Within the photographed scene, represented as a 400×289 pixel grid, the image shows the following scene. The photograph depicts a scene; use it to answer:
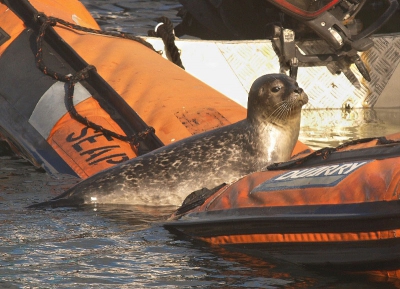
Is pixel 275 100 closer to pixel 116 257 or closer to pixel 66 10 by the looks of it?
pixel 116 257

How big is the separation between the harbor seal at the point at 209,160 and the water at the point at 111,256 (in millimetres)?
120

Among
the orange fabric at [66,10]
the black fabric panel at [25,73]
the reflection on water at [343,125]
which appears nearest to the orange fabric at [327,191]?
the black fabric panel at [25,73]

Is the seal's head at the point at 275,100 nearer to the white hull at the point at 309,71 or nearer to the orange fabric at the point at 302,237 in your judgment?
the orange fabric at the point at 302,237

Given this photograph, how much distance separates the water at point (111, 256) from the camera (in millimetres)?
4457

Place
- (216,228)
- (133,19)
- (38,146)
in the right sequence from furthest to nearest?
(133,19) → (38,146) → (216,228)

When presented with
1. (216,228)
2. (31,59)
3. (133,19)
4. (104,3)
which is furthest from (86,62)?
(104,3)

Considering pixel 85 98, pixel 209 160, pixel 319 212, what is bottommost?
pixel 319 212

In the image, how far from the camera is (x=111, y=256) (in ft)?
15.9

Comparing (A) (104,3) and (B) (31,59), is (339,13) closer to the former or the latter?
(B) (31,59)

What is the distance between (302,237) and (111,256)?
1.03 metres

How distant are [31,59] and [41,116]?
0.64m

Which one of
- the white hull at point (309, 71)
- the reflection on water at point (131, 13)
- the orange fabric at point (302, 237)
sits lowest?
the orange fabric at point (302, 237)

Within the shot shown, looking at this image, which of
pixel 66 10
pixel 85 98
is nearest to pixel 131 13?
pixel 66 10

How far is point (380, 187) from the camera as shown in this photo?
13.7 ft
